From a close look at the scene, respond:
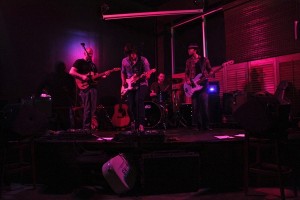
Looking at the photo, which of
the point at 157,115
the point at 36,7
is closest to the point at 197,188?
the point at 157,115

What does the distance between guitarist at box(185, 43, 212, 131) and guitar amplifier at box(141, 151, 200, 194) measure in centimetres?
246

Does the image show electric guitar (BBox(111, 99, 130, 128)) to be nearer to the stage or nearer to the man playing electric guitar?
the man playing electric guitar

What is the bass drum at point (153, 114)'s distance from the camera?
798cm

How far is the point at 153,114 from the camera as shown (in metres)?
8.09

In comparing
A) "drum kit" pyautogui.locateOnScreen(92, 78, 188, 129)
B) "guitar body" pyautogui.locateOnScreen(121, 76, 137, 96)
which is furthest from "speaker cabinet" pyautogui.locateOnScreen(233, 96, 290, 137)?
"drum kit" pyautogui.locateOnScreen(92, 78, 188, 129)

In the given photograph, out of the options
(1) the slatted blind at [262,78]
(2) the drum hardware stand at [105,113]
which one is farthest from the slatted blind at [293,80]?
(2) the drum hardware stand at [105,113]

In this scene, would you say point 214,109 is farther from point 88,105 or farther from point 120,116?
point 88,105

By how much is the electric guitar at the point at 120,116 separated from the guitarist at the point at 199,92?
8.45 ft

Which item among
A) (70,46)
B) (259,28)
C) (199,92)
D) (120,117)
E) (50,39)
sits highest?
(259,28)

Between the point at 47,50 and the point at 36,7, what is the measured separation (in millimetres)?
1157

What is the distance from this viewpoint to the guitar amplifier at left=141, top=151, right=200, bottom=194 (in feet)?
11.9

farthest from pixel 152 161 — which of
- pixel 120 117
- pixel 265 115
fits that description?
pixel 120 117

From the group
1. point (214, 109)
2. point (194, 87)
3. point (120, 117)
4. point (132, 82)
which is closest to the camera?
point (132, 82)

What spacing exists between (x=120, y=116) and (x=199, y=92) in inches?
115
